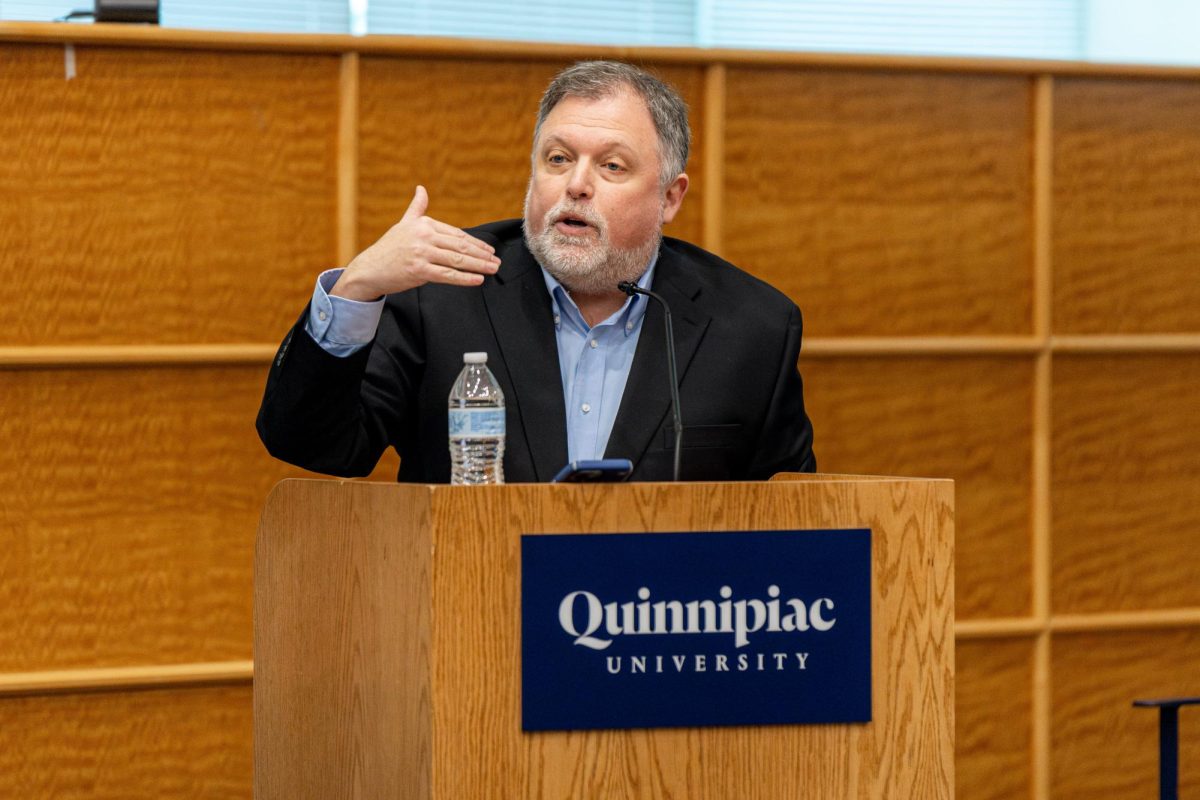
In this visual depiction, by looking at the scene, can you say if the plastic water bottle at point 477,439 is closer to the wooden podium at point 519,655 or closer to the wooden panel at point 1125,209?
the wooden podium at point 519,655

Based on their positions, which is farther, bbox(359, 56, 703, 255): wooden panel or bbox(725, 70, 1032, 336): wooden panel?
bbox(725, 70, 1032, 336): wooden panel

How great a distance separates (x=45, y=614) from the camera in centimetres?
321

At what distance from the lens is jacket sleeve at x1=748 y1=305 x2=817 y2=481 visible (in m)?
2.53

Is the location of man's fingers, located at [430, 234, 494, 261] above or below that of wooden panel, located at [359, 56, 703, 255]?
below

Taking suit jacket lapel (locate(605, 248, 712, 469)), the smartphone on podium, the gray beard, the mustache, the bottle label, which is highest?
the mustache

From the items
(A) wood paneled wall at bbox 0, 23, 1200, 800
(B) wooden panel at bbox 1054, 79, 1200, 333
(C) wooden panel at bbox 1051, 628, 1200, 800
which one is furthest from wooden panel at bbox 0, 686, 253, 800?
(B) wooden panel at bbox 1054, 79, 1200, 333

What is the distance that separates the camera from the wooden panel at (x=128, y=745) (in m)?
3.22

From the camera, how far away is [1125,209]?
3.78m

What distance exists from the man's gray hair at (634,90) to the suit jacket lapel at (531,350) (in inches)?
9.1

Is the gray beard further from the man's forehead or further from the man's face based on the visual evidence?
the man's forehead

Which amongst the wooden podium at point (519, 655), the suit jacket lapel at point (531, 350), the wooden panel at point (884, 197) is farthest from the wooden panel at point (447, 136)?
the wooden podium at point (519, 655)

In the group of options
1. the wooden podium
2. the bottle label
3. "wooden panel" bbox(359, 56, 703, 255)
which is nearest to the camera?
the wooden podium

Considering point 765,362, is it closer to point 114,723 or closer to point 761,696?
point 761,696

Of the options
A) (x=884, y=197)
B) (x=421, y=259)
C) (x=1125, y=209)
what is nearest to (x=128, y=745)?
(x=421, y=259)
